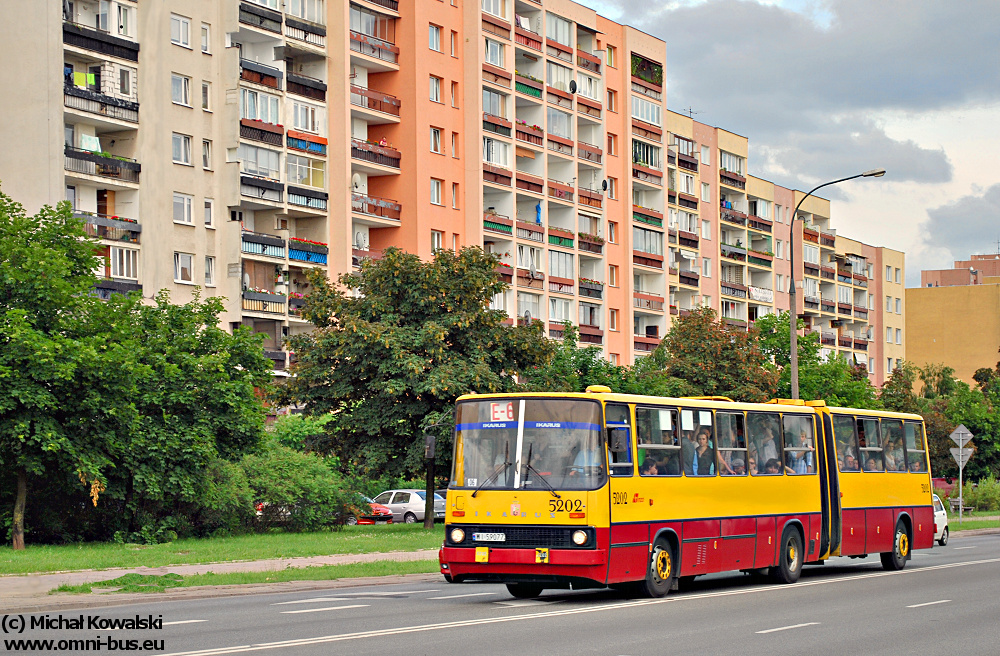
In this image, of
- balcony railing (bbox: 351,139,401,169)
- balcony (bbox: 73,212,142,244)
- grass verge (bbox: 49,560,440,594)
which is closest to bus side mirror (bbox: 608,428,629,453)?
grass verge (bbox: 49,560,440,594)

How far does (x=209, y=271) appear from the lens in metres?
57.9

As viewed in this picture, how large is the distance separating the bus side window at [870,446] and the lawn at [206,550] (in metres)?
10.2

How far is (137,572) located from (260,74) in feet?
131

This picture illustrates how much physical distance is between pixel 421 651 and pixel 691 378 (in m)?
38.8

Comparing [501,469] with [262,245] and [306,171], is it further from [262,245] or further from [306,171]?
[306,171]

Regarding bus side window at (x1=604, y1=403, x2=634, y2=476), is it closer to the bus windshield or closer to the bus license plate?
the bus windshield

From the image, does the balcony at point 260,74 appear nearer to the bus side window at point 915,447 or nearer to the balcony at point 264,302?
the balcony at point 264,302

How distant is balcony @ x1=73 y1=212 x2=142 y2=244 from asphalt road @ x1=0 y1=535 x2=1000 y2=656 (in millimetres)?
33482

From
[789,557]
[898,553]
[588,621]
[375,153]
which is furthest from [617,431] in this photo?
[375,153]

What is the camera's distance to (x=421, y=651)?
43.4 ft

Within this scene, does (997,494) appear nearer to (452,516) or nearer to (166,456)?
(166,456)

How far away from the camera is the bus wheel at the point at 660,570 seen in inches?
776

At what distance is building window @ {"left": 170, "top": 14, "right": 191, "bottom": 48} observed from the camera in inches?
2237

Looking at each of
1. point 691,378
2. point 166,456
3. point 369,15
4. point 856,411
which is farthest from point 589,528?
point 369,15
